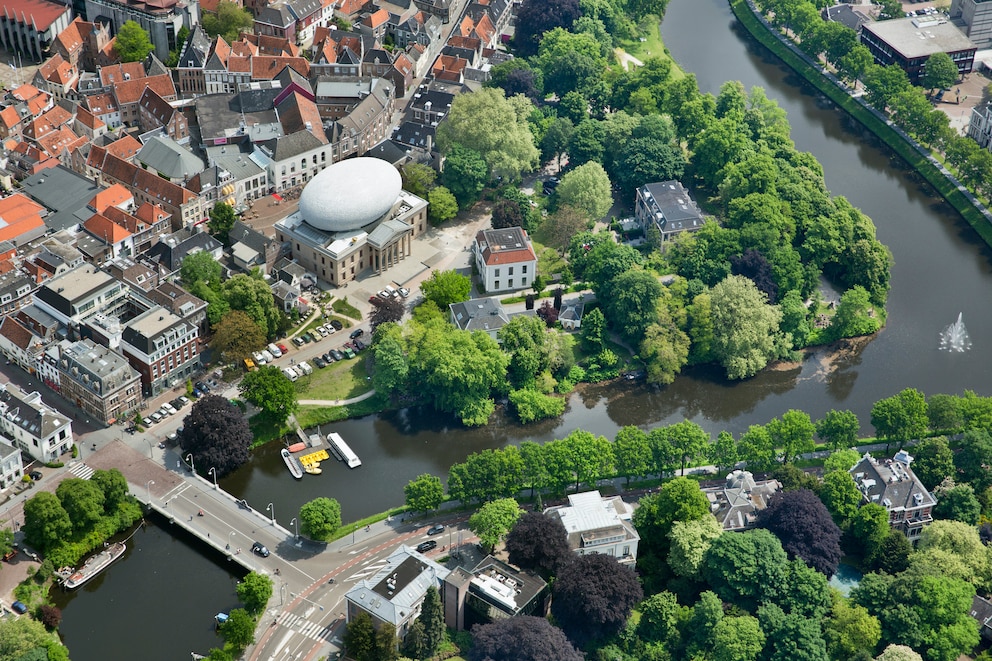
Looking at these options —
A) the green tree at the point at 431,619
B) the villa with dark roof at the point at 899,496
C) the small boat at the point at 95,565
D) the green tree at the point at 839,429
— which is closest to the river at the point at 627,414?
the small boat at the point at 95,565

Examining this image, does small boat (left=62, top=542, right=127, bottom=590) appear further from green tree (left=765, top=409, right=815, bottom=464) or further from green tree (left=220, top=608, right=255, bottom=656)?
green tree (left=765, top=409, right=815, bottom=464)

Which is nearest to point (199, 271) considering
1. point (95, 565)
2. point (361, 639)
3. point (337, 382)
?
point (337, 382)

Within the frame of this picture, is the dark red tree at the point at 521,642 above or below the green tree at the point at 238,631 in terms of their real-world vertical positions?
above

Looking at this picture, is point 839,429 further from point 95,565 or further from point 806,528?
point 95,565

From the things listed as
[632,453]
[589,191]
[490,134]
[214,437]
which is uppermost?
[490,134]

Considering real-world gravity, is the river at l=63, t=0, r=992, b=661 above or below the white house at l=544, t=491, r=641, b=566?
below

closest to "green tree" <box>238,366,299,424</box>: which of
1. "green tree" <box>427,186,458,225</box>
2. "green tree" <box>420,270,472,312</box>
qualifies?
"green tree" <box>420,270,472,312</box>

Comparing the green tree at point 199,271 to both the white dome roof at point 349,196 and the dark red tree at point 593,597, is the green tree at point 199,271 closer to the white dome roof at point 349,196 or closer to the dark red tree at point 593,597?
the white dome roof at point 349,196
